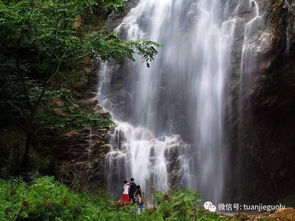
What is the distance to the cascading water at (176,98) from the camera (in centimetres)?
1780

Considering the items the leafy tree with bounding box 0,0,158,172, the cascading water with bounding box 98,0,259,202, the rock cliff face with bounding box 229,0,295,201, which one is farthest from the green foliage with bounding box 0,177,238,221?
the rock cliff face with bounding box 229,0,295,201

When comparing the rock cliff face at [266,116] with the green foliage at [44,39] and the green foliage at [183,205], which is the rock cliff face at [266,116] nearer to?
the green foliage at [44,39]

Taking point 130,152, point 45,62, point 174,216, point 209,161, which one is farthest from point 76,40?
point 209,161

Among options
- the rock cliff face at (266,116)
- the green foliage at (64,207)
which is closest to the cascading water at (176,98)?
the rock cliff face at (266,116)

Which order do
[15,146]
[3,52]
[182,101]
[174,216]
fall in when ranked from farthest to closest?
[182,101] → [15,146] → [3,52] → [174,216]

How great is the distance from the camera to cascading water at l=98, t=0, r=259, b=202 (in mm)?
17797

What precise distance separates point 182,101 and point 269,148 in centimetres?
497

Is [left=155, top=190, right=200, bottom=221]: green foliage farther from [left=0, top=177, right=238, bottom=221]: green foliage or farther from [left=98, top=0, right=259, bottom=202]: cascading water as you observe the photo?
[left=98, top=0, right=259, bottom=202]: cascading water

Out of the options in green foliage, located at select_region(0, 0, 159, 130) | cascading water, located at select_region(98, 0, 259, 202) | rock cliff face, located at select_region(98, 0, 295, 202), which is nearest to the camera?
green foliage, located at select_region(0, 0, 159, 130)

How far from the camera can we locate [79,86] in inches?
834

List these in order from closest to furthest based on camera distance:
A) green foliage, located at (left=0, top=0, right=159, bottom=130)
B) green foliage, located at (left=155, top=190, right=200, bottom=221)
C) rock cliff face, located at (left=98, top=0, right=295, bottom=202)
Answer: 1. green foliage, located at (left=155, top=190, right=200, bottom=221)
2. green foliage, located at (left=0, top=0, right=159, bottom=130)
3. rock cliff face, located at (left=98, top=0, right=295, bottom=202)

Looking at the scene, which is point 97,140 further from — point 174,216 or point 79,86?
point 174,216

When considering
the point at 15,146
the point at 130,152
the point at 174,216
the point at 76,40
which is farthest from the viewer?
the point at 130,152

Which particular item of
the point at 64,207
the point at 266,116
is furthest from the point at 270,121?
the point at 64,207
